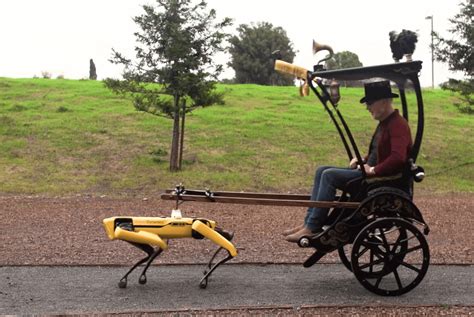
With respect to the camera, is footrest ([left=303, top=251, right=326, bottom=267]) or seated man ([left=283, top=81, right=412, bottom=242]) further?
footrest ([left=303, top=251, right=326, bottom=267])

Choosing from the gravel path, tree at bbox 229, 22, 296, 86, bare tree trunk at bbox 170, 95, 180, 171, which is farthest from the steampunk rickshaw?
tree at bbox 229, 22, 296, 86

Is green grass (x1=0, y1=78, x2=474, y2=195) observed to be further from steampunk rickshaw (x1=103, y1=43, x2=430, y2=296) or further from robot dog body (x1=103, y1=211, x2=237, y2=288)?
steampunk rickshaw (x1=103, y1=43, x2=430, y2=296)

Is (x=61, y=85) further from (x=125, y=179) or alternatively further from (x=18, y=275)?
(x=18, y=275)

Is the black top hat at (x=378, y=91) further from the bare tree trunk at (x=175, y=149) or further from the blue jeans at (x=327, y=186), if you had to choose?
the bare tree trunk at (x=175, y=149)

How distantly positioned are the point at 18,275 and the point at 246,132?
617 inches

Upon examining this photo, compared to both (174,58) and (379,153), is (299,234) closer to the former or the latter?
(379,153)

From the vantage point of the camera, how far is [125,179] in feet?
53.8

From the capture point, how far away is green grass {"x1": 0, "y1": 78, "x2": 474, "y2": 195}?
16438 millimetres

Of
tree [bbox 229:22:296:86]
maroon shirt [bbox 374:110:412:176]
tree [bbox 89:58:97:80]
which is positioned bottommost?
maroon shirt [bbox 374:110:412:176]

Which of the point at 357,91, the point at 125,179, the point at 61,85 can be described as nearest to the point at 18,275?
the point at 125,179

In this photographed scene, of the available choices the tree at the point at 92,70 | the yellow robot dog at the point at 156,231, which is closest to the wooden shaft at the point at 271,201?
the yellow robot dog at the point at 156,231

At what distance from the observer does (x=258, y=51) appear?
40562 millimetres

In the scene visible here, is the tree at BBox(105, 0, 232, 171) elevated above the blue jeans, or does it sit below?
above

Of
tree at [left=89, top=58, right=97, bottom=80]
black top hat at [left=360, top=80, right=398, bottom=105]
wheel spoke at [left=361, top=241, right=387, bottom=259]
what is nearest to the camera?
wheel spoke at [left=361, top=241, right=387, bottom=259]
